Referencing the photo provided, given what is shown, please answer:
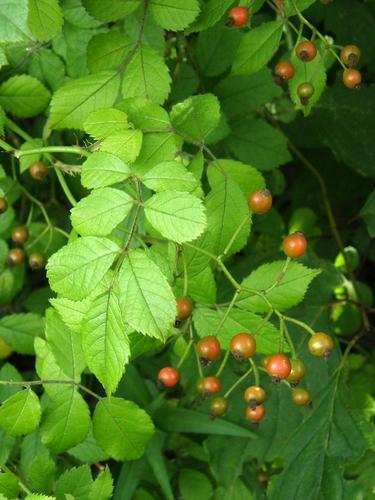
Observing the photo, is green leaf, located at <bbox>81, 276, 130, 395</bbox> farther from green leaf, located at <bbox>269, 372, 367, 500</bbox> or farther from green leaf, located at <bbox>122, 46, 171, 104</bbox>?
green leaf, located at <bbox>269, 372, 367, 500</bbox>

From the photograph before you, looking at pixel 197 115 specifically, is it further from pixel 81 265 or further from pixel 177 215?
pixel 81 265

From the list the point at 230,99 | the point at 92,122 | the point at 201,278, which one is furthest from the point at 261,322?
the point at 230,99

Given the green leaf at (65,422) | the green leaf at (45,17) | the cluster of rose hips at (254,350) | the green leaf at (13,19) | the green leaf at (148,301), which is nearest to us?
the green leaf at (148,301)

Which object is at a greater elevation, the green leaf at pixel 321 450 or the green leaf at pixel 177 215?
the green leaf at pixel 177 215

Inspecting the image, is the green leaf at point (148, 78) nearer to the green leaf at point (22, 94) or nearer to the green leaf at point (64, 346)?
the green leaf at point (22, 94)

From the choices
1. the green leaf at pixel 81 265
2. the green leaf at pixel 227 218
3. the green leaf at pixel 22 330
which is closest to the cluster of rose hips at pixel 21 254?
the green leaf at pixel 22 330
